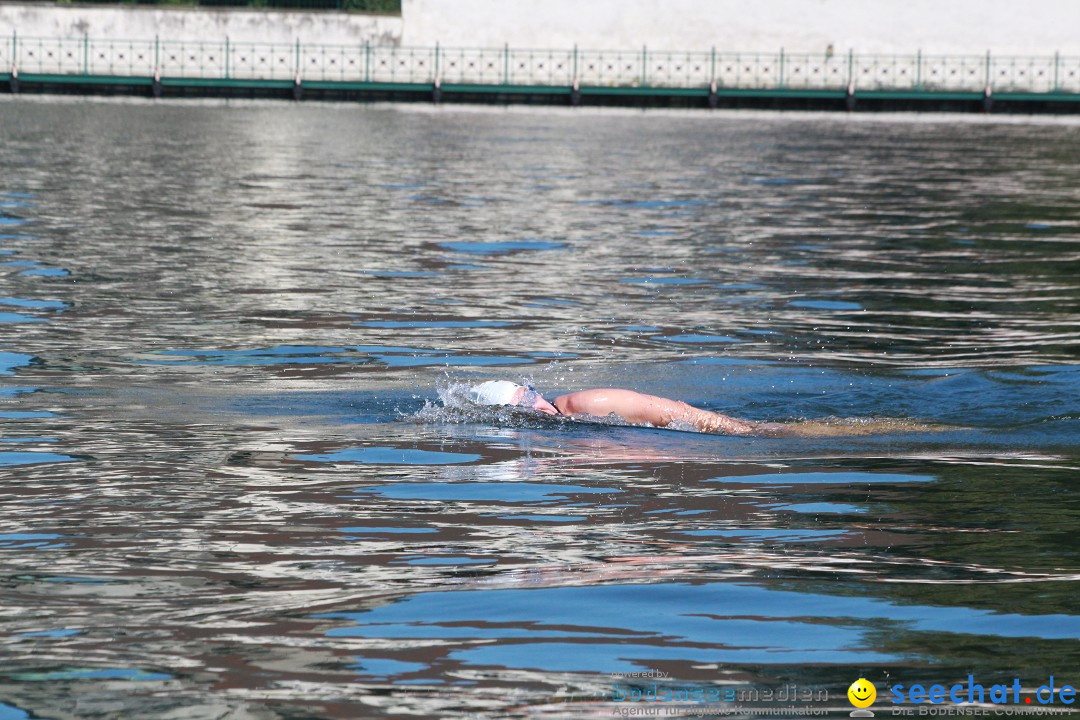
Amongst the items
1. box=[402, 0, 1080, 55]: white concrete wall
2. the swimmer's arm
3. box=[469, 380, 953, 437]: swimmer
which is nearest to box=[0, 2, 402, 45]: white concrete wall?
box=[402, 0, 1080, 55]: white concrete wall

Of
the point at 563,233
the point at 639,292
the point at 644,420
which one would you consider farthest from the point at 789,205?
the point at 644,420

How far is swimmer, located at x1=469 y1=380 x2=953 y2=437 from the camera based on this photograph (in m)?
8.90

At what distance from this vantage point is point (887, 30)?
51.8 meters

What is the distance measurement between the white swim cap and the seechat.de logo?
4492mm

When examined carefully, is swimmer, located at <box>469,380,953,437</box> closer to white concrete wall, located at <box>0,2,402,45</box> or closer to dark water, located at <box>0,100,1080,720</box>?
dark water, located at <box>0,100,1080,720</box>

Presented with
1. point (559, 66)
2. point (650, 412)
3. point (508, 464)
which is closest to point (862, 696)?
point (508, 464)

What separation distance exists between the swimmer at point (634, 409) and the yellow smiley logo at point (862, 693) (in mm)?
4159

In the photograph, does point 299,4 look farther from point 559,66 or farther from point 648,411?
point 648,411

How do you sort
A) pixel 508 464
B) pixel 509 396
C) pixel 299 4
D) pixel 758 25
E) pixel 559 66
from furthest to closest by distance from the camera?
pixel 758 25 → pixel 559 66 → pixel 299 4 → pixel 509 396 → pixel 508 464

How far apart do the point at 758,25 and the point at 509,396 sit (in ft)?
148

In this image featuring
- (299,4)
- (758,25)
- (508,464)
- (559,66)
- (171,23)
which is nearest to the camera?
(508,464)

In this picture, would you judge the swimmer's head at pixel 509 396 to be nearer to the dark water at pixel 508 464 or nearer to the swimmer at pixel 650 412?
the swimmer at pixel 650 412

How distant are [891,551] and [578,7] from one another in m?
47.7

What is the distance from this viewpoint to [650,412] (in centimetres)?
891
